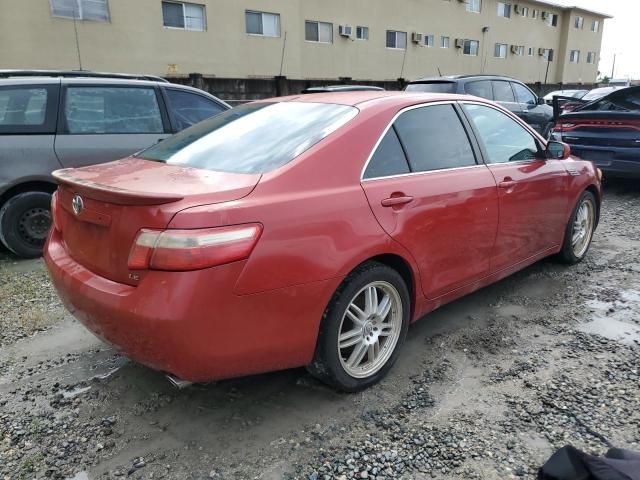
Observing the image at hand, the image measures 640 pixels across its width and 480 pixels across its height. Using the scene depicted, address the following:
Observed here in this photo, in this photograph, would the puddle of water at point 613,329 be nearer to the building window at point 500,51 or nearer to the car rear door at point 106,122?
the car rear door at point 106,122

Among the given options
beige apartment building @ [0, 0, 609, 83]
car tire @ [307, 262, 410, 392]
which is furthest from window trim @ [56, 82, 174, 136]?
beige apartment building @ [0, 0, 609, 83]

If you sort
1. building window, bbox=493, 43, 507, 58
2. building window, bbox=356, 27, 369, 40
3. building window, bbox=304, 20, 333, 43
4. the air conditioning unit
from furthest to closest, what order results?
1. building window, bbox=493, 43, 507, 58
2. building window, bbox=356, 27, 369, 40
3. the air conditioning unit
4. building window, bbox=304, 20, 333, 43

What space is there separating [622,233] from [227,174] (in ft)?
16.9

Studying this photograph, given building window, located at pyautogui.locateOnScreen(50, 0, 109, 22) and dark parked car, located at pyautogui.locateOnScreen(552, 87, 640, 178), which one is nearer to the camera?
dark parked car, located at pyautogui.locateOnScreen(552, 87, 640, 178)

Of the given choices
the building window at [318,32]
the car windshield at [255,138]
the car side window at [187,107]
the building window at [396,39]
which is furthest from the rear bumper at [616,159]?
the building window at [396,39]

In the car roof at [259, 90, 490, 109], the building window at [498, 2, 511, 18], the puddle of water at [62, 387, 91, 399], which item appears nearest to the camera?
the puddle of water at [62, 387, 91, 399]

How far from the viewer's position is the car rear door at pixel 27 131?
4750 millimetres

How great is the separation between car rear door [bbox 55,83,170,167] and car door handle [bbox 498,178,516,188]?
3.76m

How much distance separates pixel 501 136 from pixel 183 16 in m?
15.1

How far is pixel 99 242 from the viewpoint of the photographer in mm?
2330

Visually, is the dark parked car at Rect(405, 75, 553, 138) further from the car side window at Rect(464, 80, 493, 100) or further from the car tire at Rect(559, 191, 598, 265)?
the car tire at Rect(559, 191, 598, 265)

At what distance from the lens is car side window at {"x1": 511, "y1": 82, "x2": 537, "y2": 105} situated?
1055 centimetres

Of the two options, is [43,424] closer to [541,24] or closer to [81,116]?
[81,116]

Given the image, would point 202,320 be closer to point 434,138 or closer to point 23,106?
point 434,138
